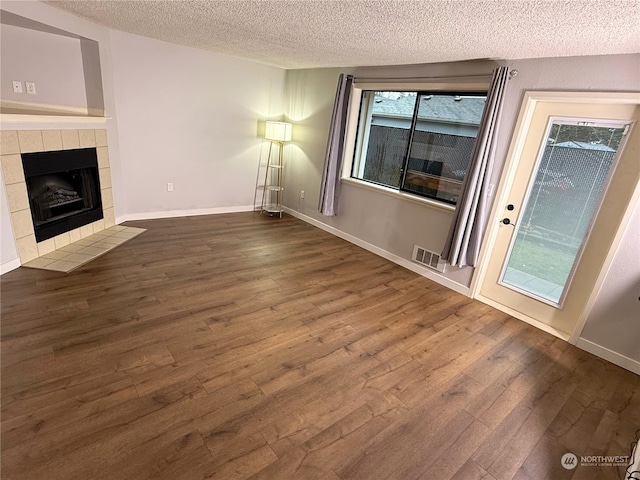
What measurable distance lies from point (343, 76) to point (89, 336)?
12.9 feet

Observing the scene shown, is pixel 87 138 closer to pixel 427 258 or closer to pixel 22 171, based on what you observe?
pixel 22 171

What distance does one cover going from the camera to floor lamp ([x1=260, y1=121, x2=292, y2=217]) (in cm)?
512

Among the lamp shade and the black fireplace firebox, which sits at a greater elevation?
the lamp shade

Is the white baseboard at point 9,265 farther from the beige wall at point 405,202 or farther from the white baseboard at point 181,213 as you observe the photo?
the beige wall at point 405,202

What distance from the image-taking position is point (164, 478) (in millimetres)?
1485

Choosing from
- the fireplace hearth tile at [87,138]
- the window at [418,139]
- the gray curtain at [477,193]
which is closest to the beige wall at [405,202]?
the gray curtain at [477,193]

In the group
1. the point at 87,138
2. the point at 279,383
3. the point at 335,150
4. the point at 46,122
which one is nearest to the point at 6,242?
the point at 46,122

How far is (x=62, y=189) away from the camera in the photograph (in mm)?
3660

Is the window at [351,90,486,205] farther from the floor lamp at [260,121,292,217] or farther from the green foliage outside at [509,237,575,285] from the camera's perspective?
the floor lamp at [260,121,292,217]

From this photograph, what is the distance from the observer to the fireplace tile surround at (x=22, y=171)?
292 cm

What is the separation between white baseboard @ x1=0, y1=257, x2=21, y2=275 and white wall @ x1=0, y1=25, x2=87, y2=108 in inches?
61.3

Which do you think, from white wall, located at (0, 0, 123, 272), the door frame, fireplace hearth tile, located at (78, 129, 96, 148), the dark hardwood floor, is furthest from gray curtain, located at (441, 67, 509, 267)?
fireplace hearth tile, located at (78, 129, 96, 148)

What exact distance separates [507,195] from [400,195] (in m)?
1.19

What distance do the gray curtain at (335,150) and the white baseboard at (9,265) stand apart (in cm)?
338
